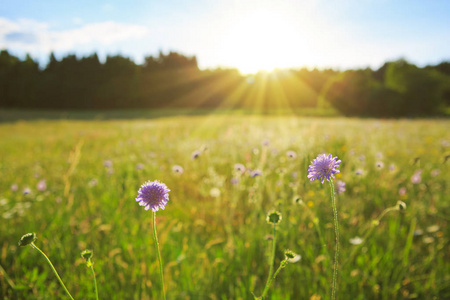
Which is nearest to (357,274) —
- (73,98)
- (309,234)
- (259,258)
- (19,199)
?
(309,234)

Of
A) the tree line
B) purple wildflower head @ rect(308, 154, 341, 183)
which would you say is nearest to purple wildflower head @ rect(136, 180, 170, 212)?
purple wildflower head @ rect(308, 154, 341, 183)

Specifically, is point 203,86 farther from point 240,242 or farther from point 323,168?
point 323,168

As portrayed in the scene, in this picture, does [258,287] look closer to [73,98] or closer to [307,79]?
[73,98]

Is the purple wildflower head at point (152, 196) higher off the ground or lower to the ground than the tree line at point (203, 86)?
lower

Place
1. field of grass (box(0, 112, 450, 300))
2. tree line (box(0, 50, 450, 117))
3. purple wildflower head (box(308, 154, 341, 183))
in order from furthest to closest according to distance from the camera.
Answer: tree line (box(0, 50, 450, 117)) < field of grass (box(0, 112, 450, 300)) < purple wildflower head (box(308, 154, 341, 183))

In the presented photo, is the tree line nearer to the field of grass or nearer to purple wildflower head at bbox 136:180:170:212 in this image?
the field of grass

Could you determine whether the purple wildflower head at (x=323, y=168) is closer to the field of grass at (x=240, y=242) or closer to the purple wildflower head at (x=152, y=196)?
the purple wildflower head at (x=152, y=196)

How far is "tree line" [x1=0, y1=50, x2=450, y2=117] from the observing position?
3672 cm

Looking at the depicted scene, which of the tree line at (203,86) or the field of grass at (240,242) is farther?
the tree line at (203,86)

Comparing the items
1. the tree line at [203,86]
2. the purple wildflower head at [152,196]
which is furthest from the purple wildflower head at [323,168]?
the tree line at [203,86]

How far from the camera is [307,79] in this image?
50781mm

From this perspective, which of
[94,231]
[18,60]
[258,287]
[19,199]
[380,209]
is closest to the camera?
[258,287]

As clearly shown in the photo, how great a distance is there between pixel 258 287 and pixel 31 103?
48077mm

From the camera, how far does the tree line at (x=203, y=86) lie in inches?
1446
